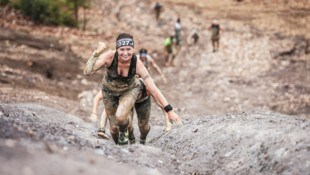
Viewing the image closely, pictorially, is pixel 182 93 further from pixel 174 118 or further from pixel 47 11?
pixel 174 118

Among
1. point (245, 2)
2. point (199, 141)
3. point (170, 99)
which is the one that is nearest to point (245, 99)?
point (170, 99)

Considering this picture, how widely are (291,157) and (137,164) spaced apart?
1558 millimetres

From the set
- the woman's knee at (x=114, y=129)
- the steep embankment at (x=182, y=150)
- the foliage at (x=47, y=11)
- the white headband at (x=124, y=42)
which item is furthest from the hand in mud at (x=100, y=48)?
the foliage at (x=47, y=11)

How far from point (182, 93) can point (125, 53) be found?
11.1 m

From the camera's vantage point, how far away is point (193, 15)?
2848cm

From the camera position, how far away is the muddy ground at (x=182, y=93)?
5684mm

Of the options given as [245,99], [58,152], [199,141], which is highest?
[58,152]

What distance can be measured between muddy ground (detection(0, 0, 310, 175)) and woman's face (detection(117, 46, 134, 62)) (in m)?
1.05

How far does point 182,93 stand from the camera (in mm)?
18016

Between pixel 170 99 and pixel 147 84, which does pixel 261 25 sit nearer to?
pixel 170 99

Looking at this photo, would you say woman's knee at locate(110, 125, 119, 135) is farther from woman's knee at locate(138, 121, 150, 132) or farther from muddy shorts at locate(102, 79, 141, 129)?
woman's knee at locate(138, 121, 150, 132)

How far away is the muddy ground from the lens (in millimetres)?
5684

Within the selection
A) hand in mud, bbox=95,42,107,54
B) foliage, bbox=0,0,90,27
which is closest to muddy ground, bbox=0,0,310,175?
foliage, bbox=0,0,90,27

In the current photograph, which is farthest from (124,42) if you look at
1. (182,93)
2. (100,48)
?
(182,93)
